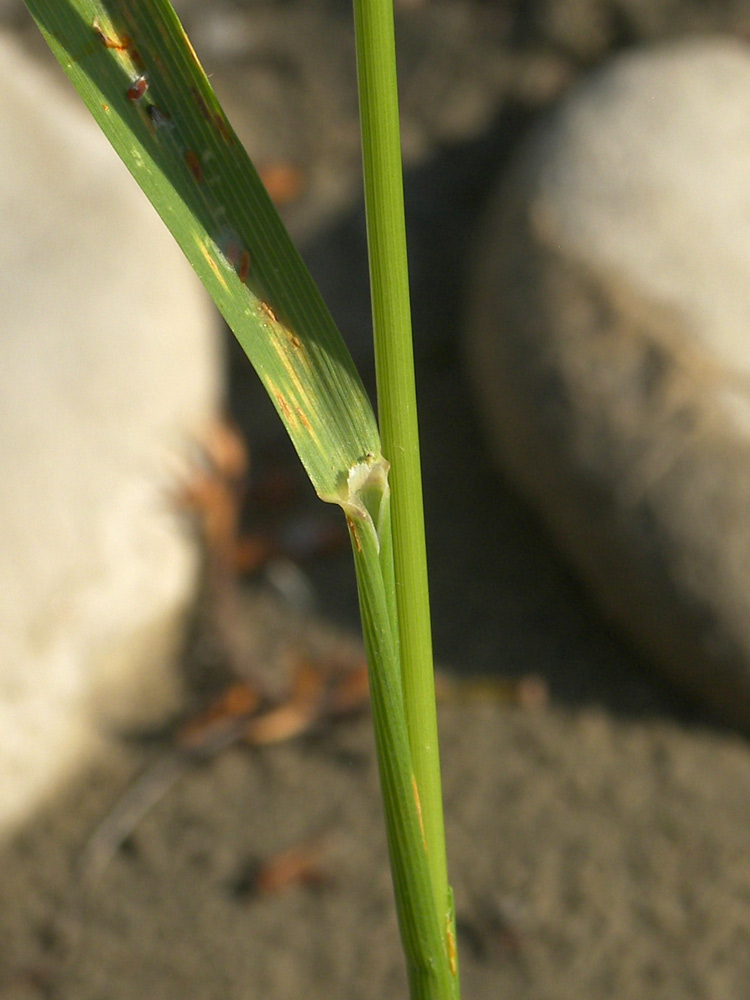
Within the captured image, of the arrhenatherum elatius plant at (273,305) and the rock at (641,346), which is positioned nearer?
the arrhenatherum elatius plant at (273,305)

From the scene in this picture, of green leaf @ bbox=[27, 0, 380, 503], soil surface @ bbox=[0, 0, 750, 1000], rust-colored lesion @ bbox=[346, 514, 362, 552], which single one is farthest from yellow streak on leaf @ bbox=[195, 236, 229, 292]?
soil surface @ bbox=[0, 0, 750, 1000]

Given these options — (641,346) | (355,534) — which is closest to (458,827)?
(641,346)

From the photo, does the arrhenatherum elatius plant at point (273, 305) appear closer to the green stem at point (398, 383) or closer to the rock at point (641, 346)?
the green stem at point (398, 383)

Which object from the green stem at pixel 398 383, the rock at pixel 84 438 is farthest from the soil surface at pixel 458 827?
the green stem at pixel 398 383

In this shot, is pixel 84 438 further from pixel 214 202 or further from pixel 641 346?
pixel 214 202

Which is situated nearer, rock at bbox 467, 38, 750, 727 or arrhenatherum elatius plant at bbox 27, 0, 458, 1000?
arrhenatherum elatius plant at bbox 27, 0, 458, 1000

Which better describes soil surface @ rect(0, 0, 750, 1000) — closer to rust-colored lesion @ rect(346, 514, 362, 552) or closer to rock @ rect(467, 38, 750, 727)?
rock @ rect(467, 38, 750, 727)

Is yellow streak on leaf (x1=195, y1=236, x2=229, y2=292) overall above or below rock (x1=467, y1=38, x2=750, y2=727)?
above
